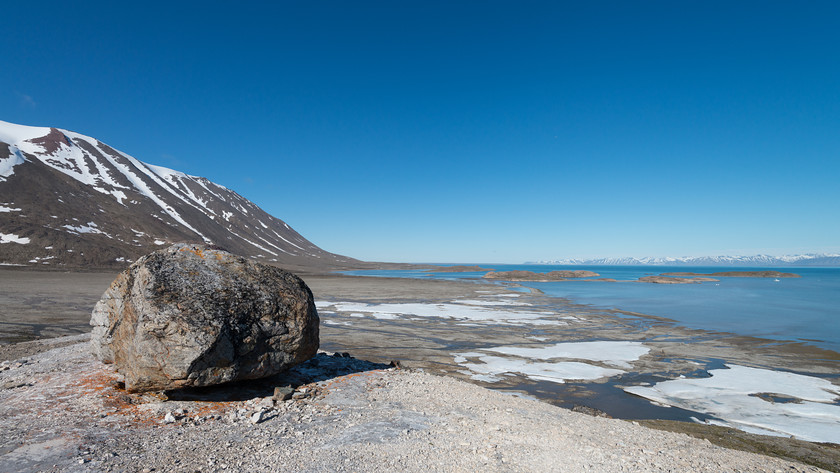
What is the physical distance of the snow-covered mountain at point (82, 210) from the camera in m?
85.8

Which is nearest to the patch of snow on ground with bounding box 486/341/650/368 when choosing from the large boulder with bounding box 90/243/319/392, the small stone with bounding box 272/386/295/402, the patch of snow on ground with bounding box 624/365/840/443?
the patch of snow on ground with bounding box 624/365/840/443

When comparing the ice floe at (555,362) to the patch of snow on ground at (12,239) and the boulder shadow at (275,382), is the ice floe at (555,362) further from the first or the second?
the patch of snow on ground at (12,239)

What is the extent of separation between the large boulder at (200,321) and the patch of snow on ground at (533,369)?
8.22 meters

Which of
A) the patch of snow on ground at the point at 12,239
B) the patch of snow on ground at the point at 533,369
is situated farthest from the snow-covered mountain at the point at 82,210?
the patch of snow on ground at the point at 533,369

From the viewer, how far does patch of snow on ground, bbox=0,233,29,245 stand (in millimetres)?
81744

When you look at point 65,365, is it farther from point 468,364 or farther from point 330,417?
point 468,364

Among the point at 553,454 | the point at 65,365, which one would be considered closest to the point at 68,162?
the point at 65,365

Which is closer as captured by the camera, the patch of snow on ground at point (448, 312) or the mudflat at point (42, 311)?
the mudflat at point (42, 311)

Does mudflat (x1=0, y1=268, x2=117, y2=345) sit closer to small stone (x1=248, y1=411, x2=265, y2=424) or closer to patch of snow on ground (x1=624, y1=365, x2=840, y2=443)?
small stone (x1=248, y1=411, x2=265, y2=424)

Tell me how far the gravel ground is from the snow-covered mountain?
309 feet

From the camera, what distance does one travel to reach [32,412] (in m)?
7.60

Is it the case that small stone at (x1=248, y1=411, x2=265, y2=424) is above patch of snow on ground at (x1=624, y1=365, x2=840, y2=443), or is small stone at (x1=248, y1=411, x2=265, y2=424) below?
above

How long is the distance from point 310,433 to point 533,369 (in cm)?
1146

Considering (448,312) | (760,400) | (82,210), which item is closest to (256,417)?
(760,400)
